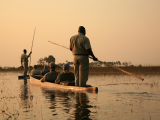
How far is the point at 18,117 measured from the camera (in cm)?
573

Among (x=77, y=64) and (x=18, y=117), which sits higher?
(x=77, y=64)

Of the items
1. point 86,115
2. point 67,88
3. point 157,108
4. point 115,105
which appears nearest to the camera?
point 86,115

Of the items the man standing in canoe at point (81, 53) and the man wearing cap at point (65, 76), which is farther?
the man wearing cap at point (65, 76)

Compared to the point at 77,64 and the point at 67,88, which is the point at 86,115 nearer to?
→ the point at 77,64

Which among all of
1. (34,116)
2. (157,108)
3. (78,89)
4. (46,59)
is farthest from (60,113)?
(46,59)

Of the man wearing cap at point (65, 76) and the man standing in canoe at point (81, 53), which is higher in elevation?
the man standing in canoe at point (81, 53)

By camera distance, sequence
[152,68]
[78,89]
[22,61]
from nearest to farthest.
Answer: [78,89] → [22,61] → [152,68]

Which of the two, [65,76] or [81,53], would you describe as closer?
[81,53]

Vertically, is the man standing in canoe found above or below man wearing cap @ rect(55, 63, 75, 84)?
above

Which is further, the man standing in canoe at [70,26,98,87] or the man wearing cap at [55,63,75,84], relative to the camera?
Result: the man wearing cap at [55,63,75,84]

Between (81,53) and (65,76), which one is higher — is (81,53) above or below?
above

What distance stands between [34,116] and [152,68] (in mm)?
25429

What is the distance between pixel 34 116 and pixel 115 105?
230 cm

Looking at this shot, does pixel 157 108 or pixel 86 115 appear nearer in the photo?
pixel 86 115
